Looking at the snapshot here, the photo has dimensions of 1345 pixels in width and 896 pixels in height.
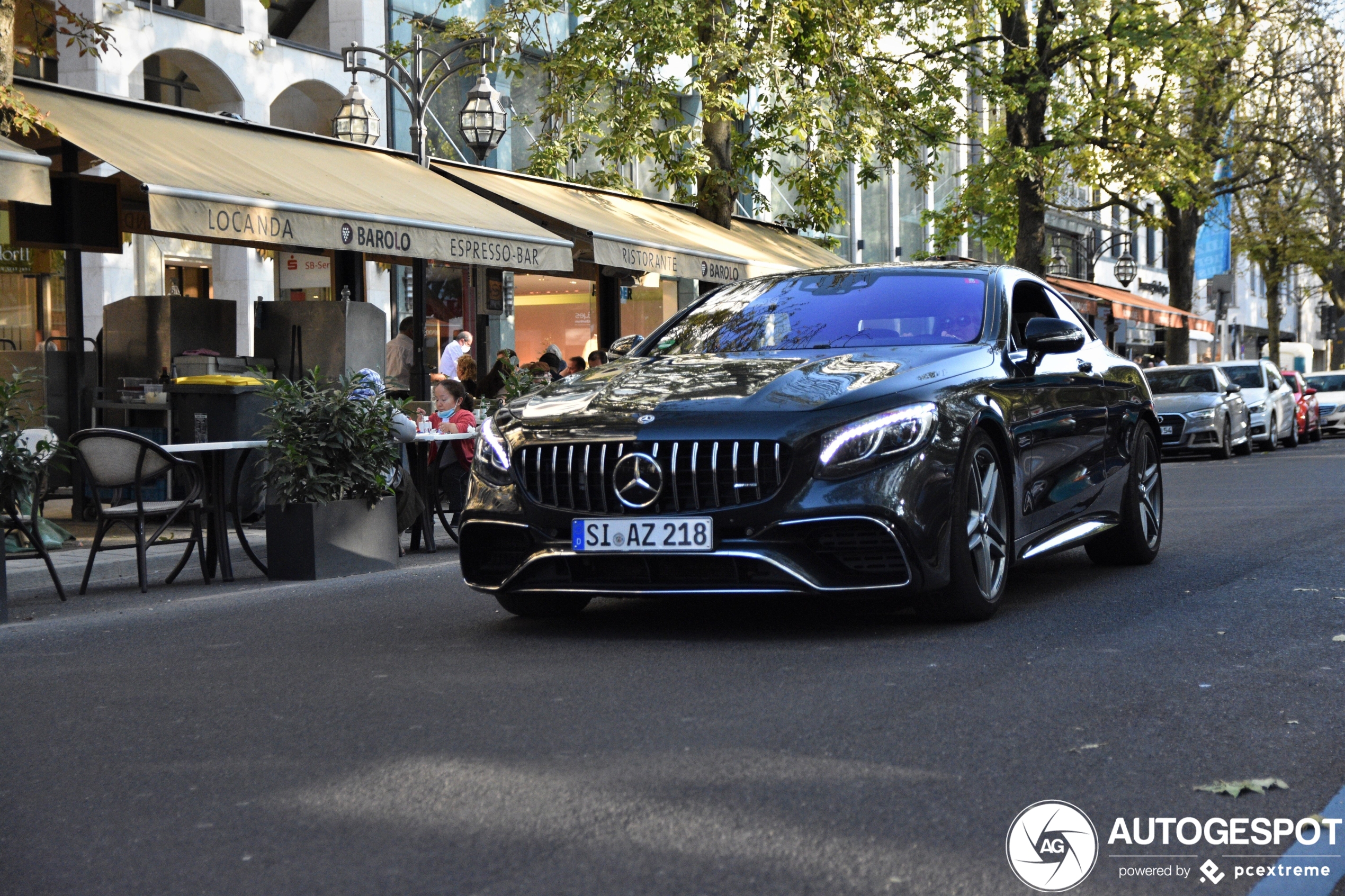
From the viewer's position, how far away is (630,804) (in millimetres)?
3896

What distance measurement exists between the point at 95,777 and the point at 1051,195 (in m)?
24.9

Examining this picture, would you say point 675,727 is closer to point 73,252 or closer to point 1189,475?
point 73,252

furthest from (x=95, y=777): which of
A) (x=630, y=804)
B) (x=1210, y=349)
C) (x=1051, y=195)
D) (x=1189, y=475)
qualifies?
(x=1210, y=349)

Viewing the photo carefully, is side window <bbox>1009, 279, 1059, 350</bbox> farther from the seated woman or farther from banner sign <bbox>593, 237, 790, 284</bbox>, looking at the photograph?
banner sign <bbox>593, 237, 790, 284</bbox>

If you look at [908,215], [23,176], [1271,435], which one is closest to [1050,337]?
[23,176]

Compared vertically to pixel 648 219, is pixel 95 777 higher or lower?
lower

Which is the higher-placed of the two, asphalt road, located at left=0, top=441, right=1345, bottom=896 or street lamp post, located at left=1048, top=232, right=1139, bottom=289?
street lamp post, located at left=1048, top=232, right=1139, bottom=289

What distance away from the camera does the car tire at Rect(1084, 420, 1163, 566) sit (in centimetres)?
870

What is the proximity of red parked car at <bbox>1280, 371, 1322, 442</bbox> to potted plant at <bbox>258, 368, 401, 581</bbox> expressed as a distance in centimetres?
2593

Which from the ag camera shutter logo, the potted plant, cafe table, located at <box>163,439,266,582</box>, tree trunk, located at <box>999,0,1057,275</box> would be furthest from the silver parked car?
the ag camera shutter logo

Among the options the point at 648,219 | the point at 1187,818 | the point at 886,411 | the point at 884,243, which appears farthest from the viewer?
the point at 884,243

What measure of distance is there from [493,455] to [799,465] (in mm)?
1283

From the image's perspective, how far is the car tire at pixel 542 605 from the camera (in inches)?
268

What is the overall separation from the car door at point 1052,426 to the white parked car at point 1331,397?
3382 cm
